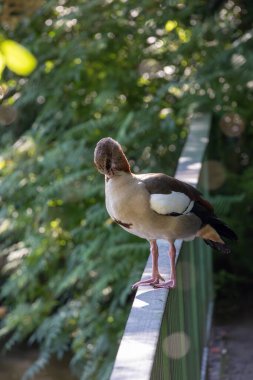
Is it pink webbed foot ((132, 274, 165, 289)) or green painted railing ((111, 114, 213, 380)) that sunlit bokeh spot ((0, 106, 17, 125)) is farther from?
pink webbed foot ((132, 274, 165, 289))

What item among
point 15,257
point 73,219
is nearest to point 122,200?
point 73,219

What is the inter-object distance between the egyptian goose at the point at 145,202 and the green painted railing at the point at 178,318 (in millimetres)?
191

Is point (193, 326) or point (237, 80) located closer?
point (193, 326)

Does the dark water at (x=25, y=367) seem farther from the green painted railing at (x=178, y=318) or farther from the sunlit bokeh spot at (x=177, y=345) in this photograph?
the sunlit bokeh spot at (x=177, y=345)

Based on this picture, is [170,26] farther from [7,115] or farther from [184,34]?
[7,115]

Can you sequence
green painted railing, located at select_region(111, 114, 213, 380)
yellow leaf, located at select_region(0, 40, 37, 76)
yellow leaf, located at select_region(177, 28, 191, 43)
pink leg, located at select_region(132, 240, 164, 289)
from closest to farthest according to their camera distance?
yellow leaf, located at select_region(0, 40, 37, 76) < green painted railing, located at select_region(111, 114, 213, 380) < pink leg, located at select_region(132, 240, 164, 289) < yellow leaf, located at select_region(177, 28, 191, 43)

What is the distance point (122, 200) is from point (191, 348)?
118 centimetres

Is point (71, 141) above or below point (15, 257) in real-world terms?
above

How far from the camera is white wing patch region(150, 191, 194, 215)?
315 centimetres

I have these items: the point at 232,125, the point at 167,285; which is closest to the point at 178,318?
the point at 167,285

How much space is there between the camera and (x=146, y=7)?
21.8 ft

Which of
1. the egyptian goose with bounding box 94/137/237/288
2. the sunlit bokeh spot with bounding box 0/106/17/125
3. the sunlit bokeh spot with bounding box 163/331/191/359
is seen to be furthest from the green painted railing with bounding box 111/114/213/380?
the sunlit bokeh spot with bounding box 0/106/17/125

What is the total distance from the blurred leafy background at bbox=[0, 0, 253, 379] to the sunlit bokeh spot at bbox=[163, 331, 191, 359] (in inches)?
83.2

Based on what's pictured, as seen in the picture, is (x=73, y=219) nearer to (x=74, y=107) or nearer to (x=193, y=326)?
(x=74, y=107)
